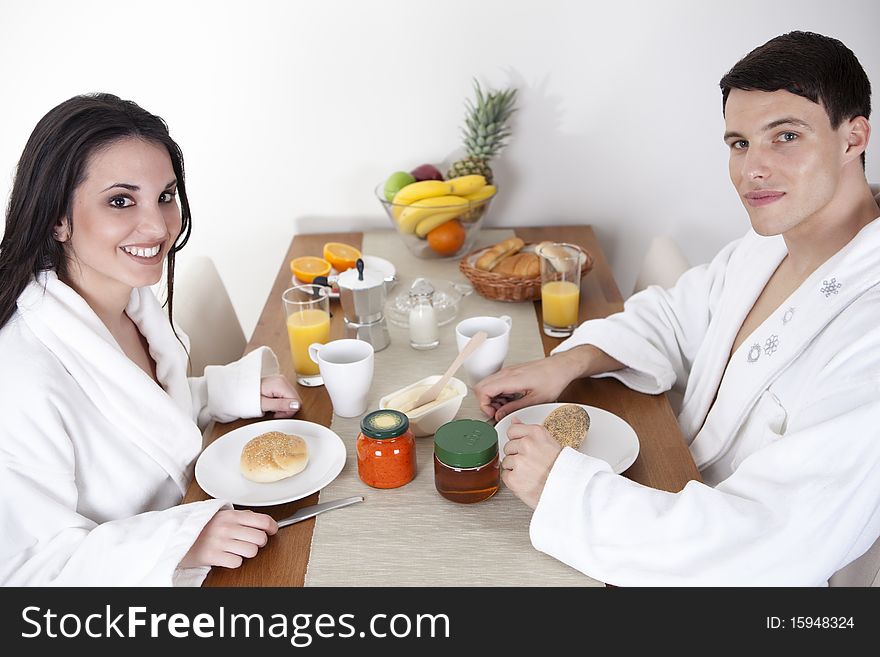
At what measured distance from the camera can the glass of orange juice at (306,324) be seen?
1.64 meters

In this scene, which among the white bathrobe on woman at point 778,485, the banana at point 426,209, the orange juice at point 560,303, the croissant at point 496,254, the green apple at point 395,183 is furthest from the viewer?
the green apple at point 395,183

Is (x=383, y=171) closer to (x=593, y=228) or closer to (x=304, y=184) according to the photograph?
(x=304, y=184)

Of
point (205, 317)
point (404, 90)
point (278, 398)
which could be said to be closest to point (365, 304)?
point (278, 398)

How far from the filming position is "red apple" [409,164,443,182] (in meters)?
2.34

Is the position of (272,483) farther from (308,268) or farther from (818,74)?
(818,74)

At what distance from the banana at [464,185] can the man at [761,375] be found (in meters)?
0.67

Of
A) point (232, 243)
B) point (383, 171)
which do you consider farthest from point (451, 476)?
point (232, 243)

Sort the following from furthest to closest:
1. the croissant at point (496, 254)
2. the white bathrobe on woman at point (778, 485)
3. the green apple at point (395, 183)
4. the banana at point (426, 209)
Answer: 1. the green apple at point (395, 183)
2. the banana at point (426, 209)
3. the croissant at point (496, 254)
4. the white bathrobe on woman at point (778, 485)

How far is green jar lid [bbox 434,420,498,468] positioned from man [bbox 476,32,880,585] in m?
0.05

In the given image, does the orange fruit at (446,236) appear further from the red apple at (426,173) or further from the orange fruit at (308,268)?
the orange fruit at (308,268)

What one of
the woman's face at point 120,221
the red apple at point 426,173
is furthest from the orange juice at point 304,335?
the red apple at point 426,173
